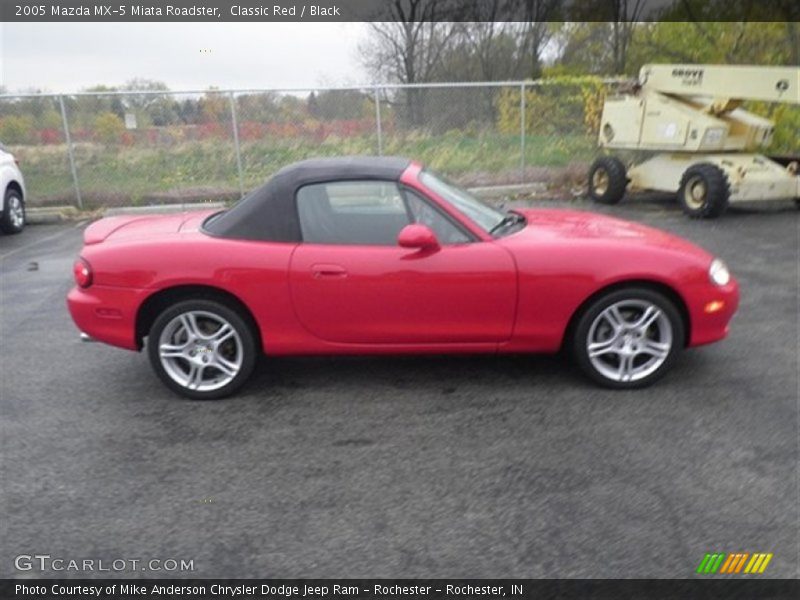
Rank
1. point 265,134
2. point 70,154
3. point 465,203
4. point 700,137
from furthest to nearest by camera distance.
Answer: point 265,134, point 70,154, point 700,137, point 465,203

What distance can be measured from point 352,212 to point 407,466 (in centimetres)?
161

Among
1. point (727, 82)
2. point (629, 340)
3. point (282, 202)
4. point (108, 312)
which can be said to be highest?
point (727, 82)

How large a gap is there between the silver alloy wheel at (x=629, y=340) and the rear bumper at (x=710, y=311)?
169mm

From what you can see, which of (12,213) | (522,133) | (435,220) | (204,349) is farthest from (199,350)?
(522,133)

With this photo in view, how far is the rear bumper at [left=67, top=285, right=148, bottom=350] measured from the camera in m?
3.80

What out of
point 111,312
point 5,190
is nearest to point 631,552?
point 111,312

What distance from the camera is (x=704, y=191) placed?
905cm

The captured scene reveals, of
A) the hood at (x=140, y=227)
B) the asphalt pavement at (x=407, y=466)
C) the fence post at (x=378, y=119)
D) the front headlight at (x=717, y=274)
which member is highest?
the fence post at (x=378, y=119)

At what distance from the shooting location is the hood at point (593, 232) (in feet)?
12.8

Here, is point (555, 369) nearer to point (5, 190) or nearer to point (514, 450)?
point (514, 450)

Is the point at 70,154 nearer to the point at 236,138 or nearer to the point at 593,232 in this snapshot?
the point at 236,138

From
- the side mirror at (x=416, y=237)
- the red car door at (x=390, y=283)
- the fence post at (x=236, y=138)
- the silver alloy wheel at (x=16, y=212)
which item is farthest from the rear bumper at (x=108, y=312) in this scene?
the fence post at (x=236, y=138)

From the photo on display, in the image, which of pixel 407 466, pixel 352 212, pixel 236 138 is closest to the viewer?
pixel 407 466
